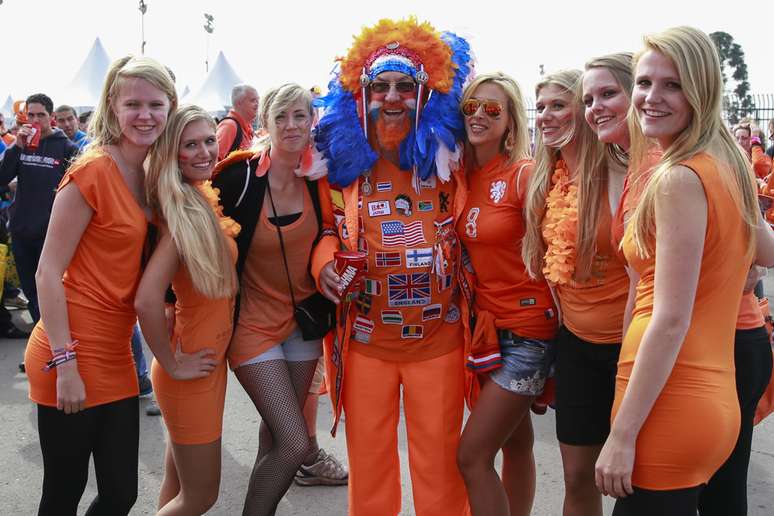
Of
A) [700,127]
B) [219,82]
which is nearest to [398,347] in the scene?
[700,127]

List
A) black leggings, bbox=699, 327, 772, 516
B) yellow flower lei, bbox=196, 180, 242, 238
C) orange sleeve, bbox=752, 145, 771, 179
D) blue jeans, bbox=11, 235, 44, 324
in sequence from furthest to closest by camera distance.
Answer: orange sleeve, bbox=752, 145, 771, 179, blue jeans, bbox=11, 235, 44, 324, yellow flower lei, bbox=196, 180, 242, 238, black leggings, bbox=699, 327, 772, 516

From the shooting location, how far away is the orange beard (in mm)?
2939

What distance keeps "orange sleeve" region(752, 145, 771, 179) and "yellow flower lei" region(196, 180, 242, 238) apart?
8167mm

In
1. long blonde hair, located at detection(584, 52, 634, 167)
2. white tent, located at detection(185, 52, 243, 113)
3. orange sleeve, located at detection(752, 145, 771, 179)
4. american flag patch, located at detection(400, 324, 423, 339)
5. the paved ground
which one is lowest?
the paved ground

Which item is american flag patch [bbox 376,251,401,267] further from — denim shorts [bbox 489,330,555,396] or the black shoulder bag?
denim shorts [bbox 489,330,555,396]

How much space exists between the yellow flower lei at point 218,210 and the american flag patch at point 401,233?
580mm

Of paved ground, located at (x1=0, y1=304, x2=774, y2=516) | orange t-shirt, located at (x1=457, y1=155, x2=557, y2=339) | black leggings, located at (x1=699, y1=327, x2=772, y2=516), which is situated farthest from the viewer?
paved ground, located at (x1=0, y1=304, x2=774, y2=516)

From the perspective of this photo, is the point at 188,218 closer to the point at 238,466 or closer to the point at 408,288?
the point at 408,288

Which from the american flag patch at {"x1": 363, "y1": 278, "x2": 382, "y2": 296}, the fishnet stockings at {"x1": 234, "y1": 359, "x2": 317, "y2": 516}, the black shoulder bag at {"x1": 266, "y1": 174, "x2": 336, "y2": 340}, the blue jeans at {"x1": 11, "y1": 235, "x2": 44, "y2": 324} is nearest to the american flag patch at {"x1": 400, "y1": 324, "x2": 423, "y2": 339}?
the american flag patch at {"x1": 363, "y1": 278, "x2": 382, "y2": 296}

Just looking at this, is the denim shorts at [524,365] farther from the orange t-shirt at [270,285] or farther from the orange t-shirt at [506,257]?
the orange t-shirt at [270,285]

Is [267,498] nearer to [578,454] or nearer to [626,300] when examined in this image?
[578,454]

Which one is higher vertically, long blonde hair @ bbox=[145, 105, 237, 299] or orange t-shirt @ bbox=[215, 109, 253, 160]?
orange t-shirt @ bbox=[215, 109, 253, 160]

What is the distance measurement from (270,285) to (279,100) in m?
0.75

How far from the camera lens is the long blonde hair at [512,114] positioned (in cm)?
295
